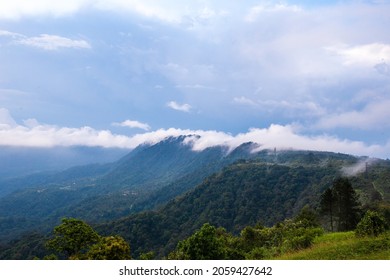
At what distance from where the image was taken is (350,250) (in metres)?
16.6

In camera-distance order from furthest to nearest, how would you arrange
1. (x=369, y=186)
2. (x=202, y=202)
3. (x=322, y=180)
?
(x=202, y=202) < (x=322, y=180) < (x=369, y=186)

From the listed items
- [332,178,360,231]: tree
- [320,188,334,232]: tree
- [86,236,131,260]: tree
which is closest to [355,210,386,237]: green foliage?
[86,236,131,260]: tree

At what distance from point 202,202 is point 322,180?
58.2 metres

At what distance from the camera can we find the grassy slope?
15617 millimetres

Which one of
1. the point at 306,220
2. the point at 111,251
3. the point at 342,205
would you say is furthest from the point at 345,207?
the point at 111,251

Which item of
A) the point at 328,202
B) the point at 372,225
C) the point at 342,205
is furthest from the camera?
the point at 328,202

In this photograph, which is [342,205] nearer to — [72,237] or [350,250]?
[350,250]

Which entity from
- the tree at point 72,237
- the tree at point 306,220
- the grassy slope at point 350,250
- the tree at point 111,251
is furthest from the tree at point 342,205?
the tree at point 111,251

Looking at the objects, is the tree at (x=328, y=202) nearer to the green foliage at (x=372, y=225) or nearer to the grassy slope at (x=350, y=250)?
the grassy slope at (x=350, y=250)

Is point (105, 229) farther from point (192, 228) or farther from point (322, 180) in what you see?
point (322, 180)

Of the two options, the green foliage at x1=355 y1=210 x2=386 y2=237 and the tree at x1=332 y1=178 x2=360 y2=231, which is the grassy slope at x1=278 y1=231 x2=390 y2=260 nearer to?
the green foliage at x1=355 y1=210 x2=386 y2=237

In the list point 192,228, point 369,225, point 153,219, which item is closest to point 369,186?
point 192,228

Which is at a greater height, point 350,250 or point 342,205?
point 350,250
